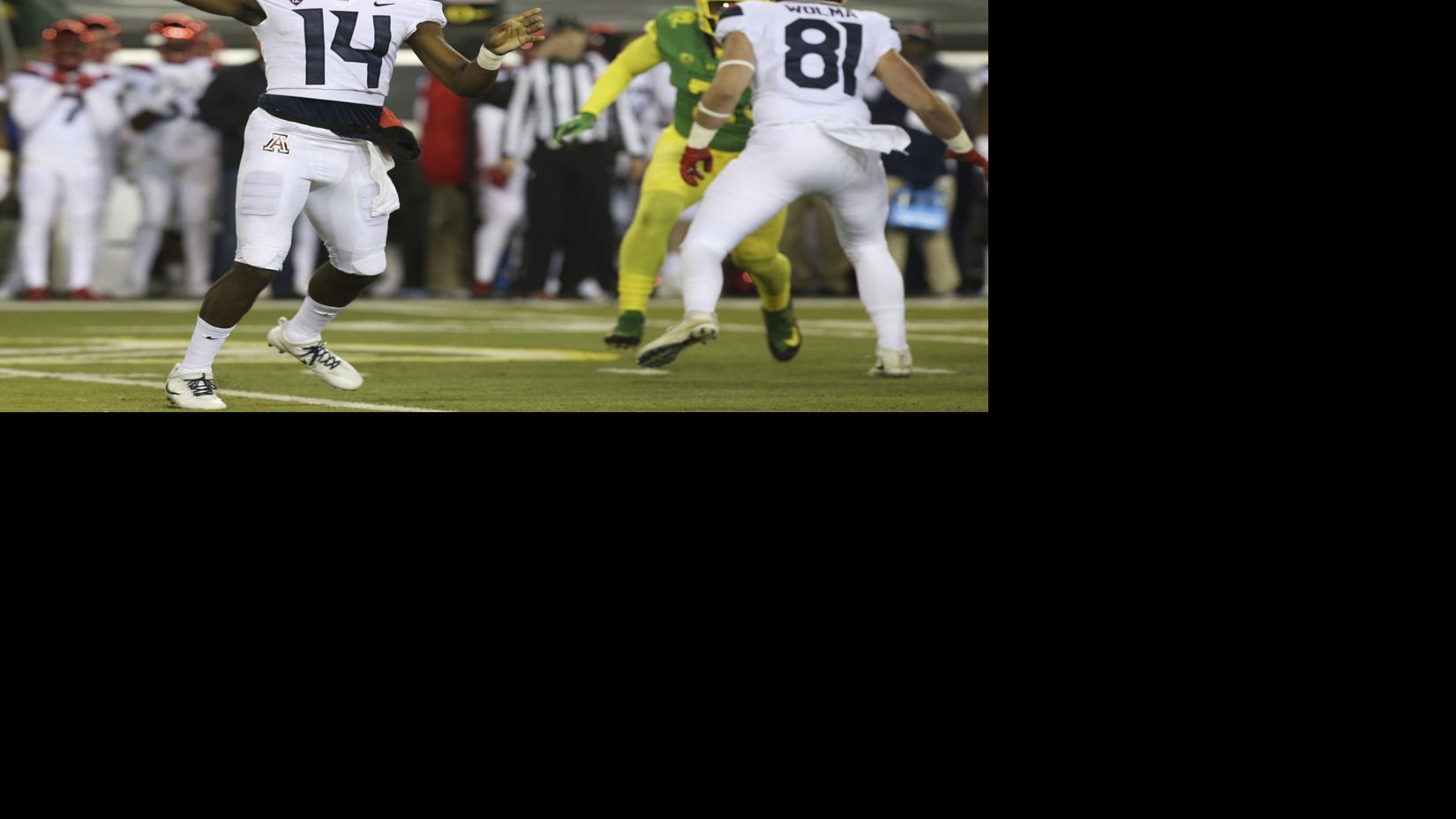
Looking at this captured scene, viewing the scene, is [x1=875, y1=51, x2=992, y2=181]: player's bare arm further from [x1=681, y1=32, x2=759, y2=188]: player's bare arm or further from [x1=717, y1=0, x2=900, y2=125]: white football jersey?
[x1=681, y1=32, x2=759, y2=188]: player's bare arm

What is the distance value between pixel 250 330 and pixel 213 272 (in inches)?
178

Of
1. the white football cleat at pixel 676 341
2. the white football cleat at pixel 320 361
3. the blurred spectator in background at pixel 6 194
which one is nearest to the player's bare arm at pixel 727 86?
the white football cleat at pixel 676 341

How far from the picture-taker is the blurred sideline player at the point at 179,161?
47.5 feet

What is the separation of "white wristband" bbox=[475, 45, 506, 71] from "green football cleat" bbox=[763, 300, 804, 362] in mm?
2680

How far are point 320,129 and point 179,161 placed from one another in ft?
27.9

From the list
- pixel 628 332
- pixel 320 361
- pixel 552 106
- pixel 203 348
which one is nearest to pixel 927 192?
pixel 552 106

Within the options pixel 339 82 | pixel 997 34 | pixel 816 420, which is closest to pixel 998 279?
pixel 997 34

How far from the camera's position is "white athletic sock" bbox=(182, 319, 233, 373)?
681cm

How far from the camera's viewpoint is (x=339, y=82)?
6695 mm

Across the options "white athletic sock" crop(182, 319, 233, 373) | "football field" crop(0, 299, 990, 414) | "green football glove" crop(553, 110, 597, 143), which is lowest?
"football field" crop(0, 299, 990, 414)

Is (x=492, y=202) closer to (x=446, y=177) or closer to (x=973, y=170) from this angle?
(x=446, y=177)

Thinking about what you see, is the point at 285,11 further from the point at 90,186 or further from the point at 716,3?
the point at 90,186

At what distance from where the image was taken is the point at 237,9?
21.5ft

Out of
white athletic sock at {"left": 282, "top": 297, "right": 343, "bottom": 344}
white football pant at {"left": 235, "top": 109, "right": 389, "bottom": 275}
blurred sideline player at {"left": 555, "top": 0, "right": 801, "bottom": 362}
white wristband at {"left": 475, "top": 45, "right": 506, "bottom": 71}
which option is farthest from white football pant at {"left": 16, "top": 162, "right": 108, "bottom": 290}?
white wristband at {"left": 475, "top": 45, "right": 506, "bottom": 71}
